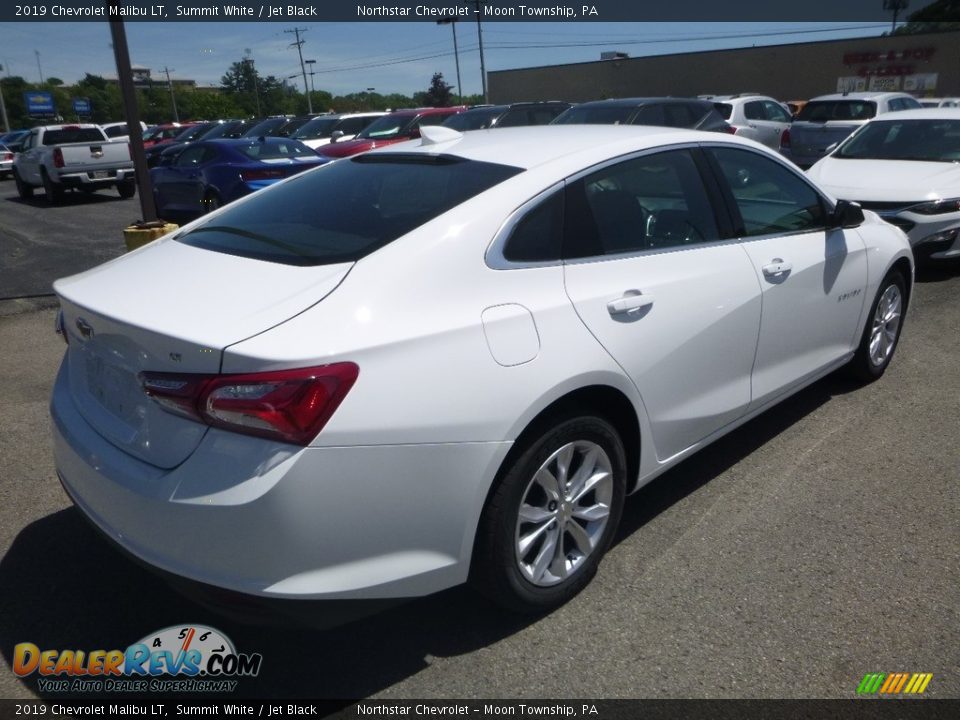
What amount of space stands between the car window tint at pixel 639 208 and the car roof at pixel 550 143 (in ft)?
0.24

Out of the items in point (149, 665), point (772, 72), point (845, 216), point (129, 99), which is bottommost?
point (149, 665)

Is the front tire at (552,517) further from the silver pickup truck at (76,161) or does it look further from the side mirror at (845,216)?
the silver pickup truck at (76,161)

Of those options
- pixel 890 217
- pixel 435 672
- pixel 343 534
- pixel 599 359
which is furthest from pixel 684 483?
pixel 890 217

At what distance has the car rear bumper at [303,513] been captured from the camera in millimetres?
2148

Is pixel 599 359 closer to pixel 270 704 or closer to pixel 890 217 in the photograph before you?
pixel 270 704

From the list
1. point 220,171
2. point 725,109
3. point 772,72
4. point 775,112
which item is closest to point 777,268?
point 220,171

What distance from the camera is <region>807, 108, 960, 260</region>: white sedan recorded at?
295 inches

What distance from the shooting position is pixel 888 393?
4.95m

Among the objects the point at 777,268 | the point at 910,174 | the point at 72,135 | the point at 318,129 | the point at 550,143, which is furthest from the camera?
the point at 318,129

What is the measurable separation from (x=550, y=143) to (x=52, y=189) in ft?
60.2

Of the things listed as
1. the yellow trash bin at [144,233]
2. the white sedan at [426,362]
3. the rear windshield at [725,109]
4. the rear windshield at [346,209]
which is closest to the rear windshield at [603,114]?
the rear windshield at [725,109]

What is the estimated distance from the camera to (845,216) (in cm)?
429

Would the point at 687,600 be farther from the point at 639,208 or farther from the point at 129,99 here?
the point at 129,99

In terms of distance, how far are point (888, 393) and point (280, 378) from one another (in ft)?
13.5
